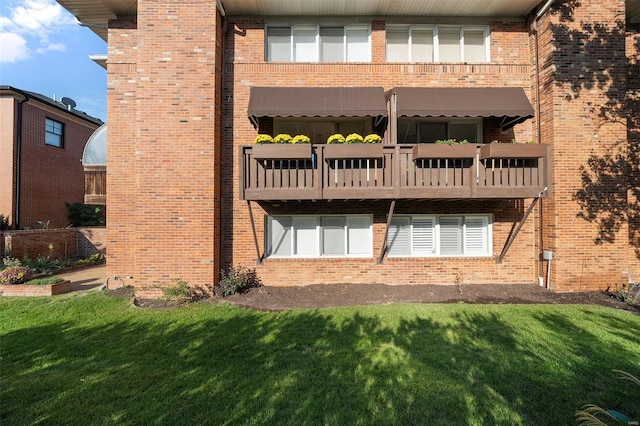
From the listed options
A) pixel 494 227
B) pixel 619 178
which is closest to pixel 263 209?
pixel 494 227

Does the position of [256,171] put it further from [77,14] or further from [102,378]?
[77,14]

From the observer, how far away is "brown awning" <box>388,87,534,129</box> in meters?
7.14

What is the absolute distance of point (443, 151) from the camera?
22.3ft

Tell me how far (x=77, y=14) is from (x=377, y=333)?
1235cm

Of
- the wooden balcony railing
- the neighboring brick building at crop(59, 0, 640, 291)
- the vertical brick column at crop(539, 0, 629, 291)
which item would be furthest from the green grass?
the wooden balcony railing

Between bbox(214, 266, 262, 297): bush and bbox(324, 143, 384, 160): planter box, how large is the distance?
3960 mm

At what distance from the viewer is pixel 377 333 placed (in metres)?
5.17

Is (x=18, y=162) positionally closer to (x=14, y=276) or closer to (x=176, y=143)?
(x=14, y=276)

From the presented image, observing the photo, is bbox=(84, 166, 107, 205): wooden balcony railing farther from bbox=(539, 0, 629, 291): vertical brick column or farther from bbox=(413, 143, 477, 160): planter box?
bbox=(539, 0, 629, 291): vertical brick column

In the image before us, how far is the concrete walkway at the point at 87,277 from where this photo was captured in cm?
852

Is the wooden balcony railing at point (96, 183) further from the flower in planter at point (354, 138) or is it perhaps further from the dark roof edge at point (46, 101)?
the dark roof edge at point (46, 101)

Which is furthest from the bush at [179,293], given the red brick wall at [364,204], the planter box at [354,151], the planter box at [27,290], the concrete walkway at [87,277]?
the planter box at [354,151]

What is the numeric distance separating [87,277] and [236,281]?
6145mm

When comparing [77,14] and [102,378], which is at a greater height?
[77,14]
